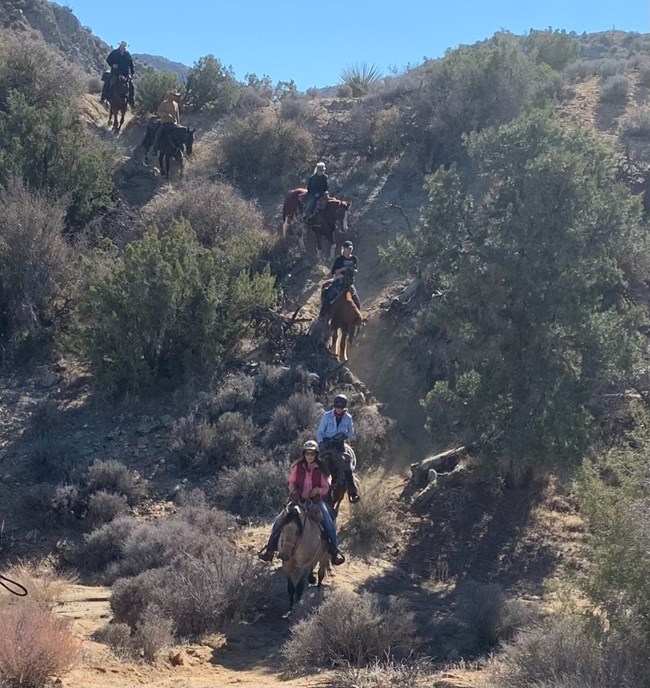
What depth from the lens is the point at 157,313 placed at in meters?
15.0

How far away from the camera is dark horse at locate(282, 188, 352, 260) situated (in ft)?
64.0

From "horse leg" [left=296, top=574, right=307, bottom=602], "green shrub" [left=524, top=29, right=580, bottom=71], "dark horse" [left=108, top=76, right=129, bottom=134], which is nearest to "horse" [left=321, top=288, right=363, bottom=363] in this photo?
"horse leg" [left=296, top=574, right=307, bottom=602]

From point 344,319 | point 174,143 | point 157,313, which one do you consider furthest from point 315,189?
point 157,313

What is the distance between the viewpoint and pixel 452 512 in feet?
41.5

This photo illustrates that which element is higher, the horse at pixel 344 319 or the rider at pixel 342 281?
the rider at pixel 342 281

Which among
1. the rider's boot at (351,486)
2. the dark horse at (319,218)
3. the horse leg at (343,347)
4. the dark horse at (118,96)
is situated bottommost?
the rider's boot at (351,486)

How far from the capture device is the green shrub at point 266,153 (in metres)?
24.1

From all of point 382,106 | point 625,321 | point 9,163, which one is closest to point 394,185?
point 382,106

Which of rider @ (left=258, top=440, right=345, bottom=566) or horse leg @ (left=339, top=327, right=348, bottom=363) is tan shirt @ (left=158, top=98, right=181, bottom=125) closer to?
horse leg @ (left=339, top=327, right=348, bottom=363)

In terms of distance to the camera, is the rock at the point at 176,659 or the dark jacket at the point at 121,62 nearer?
the rock at the point at 176,659

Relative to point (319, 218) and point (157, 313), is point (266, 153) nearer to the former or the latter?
point (319, 218)

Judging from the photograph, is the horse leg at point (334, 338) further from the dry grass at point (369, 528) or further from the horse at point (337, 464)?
the horse at point (337, 464)

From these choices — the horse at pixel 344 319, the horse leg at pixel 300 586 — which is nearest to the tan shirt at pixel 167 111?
the horse at pixel 344 319

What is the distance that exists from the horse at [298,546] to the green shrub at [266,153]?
1574 cm
